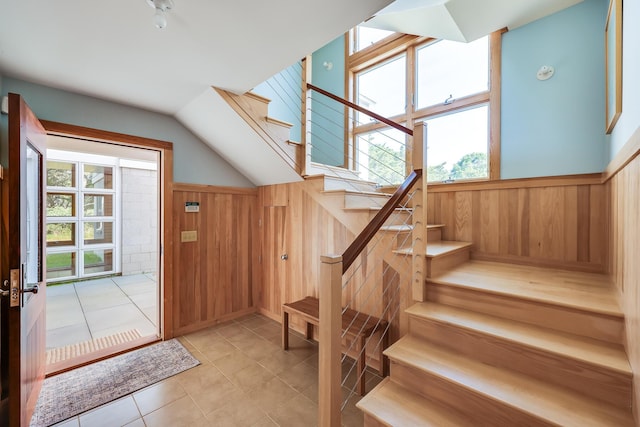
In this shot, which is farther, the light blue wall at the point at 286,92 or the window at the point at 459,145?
the light blue wall at the point at 286,92

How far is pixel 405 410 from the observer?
1.35 m

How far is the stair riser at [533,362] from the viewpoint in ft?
3.62

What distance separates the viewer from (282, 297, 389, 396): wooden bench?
6.84 ft

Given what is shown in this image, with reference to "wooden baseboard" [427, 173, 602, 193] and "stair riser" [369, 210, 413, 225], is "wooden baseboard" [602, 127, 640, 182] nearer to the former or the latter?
"wooden baseboard" [427, 173, 602, 193]

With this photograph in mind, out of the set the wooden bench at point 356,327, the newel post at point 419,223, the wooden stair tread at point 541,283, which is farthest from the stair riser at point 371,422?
the wooden stair tread at point 541,283

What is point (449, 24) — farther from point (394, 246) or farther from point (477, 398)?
point (477, 398)

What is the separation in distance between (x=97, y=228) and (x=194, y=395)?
5.40 meters

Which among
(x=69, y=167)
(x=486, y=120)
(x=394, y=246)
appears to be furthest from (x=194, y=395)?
(x=69, y=167)

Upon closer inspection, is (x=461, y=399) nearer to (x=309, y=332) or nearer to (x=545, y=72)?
(x=309, y=332)

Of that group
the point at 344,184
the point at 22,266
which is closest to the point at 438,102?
the point at 344,184

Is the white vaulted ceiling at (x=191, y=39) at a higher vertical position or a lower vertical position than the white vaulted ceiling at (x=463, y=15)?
lower

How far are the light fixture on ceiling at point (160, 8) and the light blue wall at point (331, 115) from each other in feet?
8.70

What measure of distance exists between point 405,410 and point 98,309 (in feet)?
14.6

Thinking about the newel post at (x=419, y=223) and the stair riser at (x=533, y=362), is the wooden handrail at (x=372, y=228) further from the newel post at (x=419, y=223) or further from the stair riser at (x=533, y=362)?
the stair riser at (x=533, y=362)
